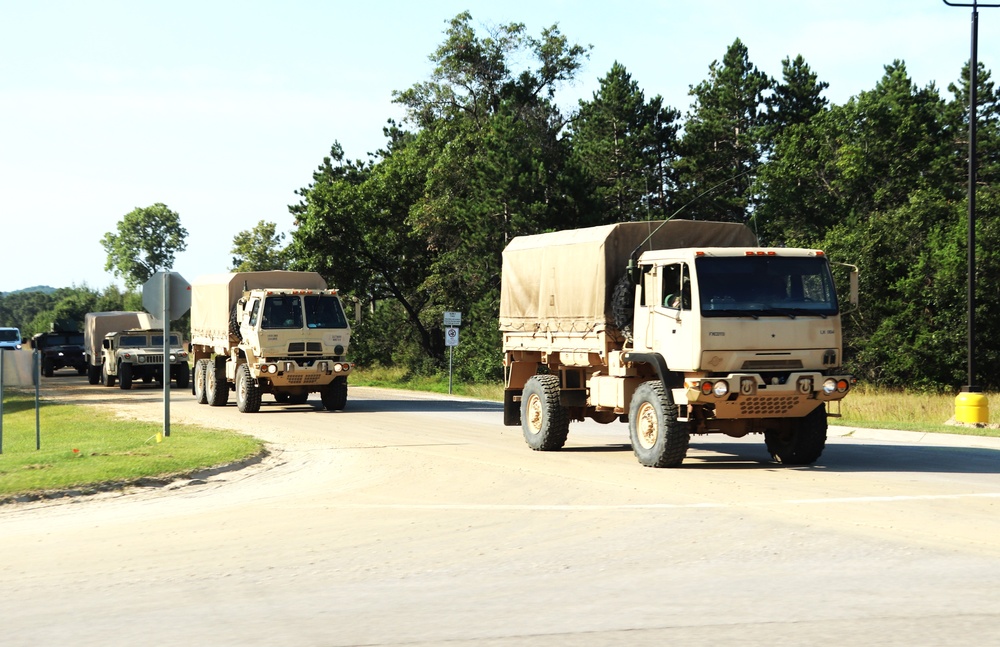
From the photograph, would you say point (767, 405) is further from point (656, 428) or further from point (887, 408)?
point (887, 408)

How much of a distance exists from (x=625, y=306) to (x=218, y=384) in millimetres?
17216

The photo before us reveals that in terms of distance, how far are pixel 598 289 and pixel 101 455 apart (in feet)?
24.5

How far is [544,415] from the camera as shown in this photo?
19.2 m

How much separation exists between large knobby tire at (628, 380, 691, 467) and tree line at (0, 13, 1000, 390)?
3115 centimetres

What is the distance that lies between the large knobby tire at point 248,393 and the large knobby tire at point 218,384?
2697mm

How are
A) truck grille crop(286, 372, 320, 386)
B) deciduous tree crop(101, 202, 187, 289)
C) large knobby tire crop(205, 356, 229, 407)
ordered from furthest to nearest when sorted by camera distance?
deciduous tree crop(101, 202, 187, 289)
large knobby tire crop(205, 356, 229, 407)
truck grille crop(286, 372, 320, 386)

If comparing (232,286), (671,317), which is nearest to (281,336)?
(232,286)

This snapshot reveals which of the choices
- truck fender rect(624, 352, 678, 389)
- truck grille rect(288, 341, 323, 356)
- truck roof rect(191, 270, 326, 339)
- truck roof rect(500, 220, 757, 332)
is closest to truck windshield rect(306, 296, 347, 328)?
truck grille rect(288, 341, 323, 356)

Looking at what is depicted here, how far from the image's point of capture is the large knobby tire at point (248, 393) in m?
29.0

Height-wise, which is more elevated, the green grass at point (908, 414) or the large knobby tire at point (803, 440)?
the large knobby tire at point (803, 440)

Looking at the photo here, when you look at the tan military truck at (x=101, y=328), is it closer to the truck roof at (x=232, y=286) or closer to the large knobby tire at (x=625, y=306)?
the truck roof at (x=232, y=286)

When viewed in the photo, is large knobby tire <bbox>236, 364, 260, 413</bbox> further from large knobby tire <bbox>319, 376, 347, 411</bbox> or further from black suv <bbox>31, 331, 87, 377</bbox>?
black suv <bbox>31, 331, 87, 377</bbox>

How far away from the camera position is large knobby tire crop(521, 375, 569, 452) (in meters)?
19.2

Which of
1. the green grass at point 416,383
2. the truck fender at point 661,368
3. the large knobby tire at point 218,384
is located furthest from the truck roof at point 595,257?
the green grass at point 416,383
